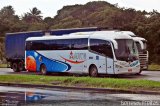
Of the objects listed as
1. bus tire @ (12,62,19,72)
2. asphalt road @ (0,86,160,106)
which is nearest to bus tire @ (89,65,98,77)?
asphalt road @ (0,86,160,106)

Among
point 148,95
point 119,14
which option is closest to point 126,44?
point 148,95

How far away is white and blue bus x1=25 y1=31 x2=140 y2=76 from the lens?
27.3 metres

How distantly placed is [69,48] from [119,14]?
36179 mm

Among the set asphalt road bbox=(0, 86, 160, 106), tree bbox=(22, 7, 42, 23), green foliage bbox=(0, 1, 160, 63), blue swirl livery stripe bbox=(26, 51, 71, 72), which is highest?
tree bbox=(22, 7, 42, 23)

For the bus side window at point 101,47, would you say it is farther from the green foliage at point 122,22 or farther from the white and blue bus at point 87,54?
the green foliage at point 122,22

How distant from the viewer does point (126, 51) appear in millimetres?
27812

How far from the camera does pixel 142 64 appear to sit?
104 ft

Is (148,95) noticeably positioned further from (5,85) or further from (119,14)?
(119,14)

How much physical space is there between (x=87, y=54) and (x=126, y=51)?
2.82 meters

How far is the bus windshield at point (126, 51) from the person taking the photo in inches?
1073

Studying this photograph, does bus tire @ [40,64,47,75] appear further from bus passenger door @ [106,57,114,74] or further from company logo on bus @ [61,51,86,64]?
bus passenger door @ [106,57,114,74]

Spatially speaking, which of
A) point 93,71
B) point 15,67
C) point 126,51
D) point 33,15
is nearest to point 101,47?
point 126,51

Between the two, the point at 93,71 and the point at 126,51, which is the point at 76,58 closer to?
the point at 93,71

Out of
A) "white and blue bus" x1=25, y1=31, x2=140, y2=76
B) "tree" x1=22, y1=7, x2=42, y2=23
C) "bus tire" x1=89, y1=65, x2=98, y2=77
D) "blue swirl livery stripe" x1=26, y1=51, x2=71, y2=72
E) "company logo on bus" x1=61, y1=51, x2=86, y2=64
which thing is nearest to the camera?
"white and blue bus" x1=25, y1=31, x2=140, y2=76
